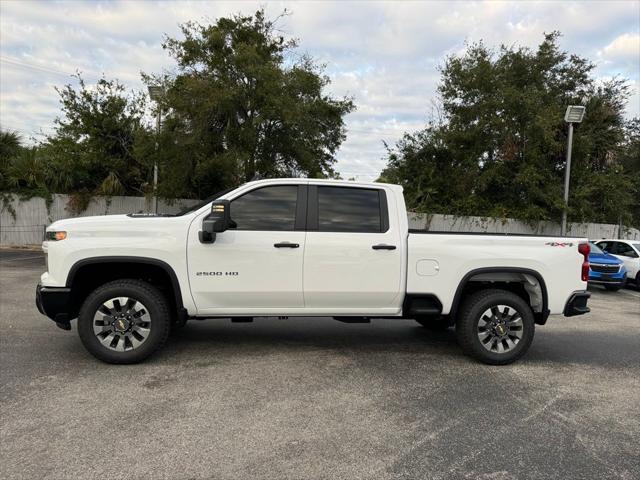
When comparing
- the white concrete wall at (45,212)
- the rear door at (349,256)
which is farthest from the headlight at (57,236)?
the white concrete wall at (45,212)

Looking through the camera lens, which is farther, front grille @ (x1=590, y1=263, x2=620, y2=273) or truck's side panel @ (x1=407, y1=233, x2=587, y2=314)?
front grille @ (x1=590, y1=263, x2=620, y2=273)

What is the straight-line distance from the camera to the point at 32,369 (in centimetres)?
491

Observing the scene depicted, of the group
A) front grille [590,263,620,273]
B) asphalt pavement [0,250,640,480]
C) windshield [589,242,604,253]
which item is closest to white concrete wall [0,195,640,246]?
windshield [589,242,604,253]

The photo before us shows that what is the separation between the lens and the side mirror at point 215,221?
4.83 meters

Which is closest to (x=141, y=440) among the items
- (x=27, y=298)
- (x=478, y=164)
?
(x=27, y=298)

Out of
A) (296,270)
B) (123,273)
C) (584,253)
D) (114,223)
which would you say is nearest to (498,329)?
(584,253)

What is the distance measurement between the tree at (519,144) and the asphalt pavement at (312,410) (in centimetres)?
1504

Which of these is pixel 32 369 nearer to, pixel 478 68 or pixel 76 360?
pixel 76 360

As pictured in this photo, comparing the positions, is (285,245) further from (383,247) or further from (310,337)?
(310,337)

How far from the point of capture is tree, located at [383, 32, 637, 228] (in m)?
20.2

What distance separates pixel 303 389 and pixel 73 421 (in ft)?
6.32

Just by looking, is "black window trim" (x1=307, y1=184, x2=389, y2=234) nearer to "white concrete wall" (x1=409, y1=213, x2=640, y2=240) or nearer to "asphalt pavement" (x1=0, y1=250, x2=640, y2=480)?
"asphalt pavement" (x1=0, y1=250, x2=640, y2=480)

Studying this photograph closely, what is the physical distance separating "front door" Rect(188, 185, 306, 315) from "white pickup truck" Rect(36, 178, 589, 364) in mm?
11

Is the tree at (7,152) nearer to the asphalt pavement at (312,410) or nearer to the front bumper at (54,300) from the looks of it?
the asphalt pavement at (312,410)
